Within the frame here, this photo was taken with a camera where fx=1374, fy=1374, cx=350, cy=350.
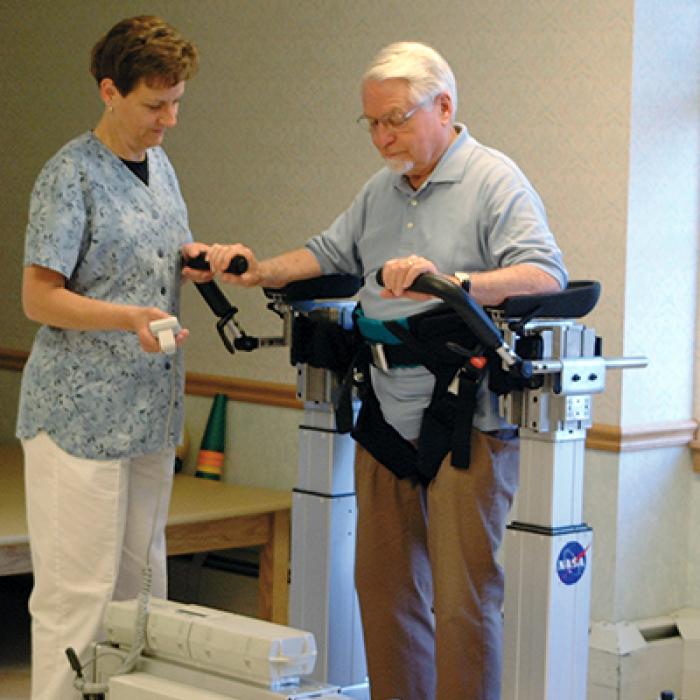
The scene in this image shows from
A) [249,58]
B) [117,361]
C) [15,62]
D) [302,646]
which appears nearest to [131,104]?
[117,361]

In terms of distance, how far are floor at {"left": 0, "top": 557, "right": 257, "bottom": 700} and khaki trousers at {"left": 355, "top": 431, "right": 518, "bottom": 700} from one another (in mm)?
1822

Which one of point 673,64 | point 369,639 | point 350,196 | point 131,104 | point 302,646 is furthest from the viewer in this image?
point 350,196

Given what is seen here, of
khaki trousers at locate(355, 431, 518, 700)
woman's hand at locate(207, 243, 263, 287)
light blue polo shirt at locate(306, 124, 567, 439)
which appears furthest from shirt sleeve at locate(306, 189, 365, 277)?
khaki trousers at locate(355, 431, 518, 700)

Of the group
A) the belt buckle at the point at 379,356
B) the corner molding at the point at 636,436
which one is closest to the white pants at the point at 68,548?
the belt buckle at the point at 379,356

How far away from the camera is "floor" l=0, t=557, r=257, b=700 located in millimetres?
4320

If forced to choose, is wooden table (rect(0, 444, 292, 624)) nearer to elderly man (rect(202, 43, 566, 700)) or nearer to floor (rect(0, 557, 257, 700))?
floor (rect(0, 557, 257, 700))

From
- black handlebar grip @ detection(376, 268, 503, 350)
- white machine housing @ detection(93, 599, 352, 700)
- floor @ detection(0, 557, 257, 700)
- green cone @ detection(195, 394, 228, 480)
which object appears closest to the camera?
black handlebar grip @ detection(376, 268, 503, 350)

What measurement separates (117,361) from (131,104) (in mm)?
482

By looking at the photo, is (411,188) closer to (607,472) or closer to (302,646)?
(302,646)

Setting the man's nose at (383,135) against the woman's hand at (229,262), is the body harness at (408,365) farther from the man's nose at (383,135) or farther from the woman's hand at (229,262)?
the man's nose at (383,135)

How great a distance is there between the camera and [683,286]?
11.9 feet

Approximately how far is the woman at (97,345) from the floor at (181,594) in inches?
64.6

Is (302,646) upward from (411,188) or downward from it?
downward

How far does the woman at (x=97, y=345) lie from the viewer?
2.51 m
